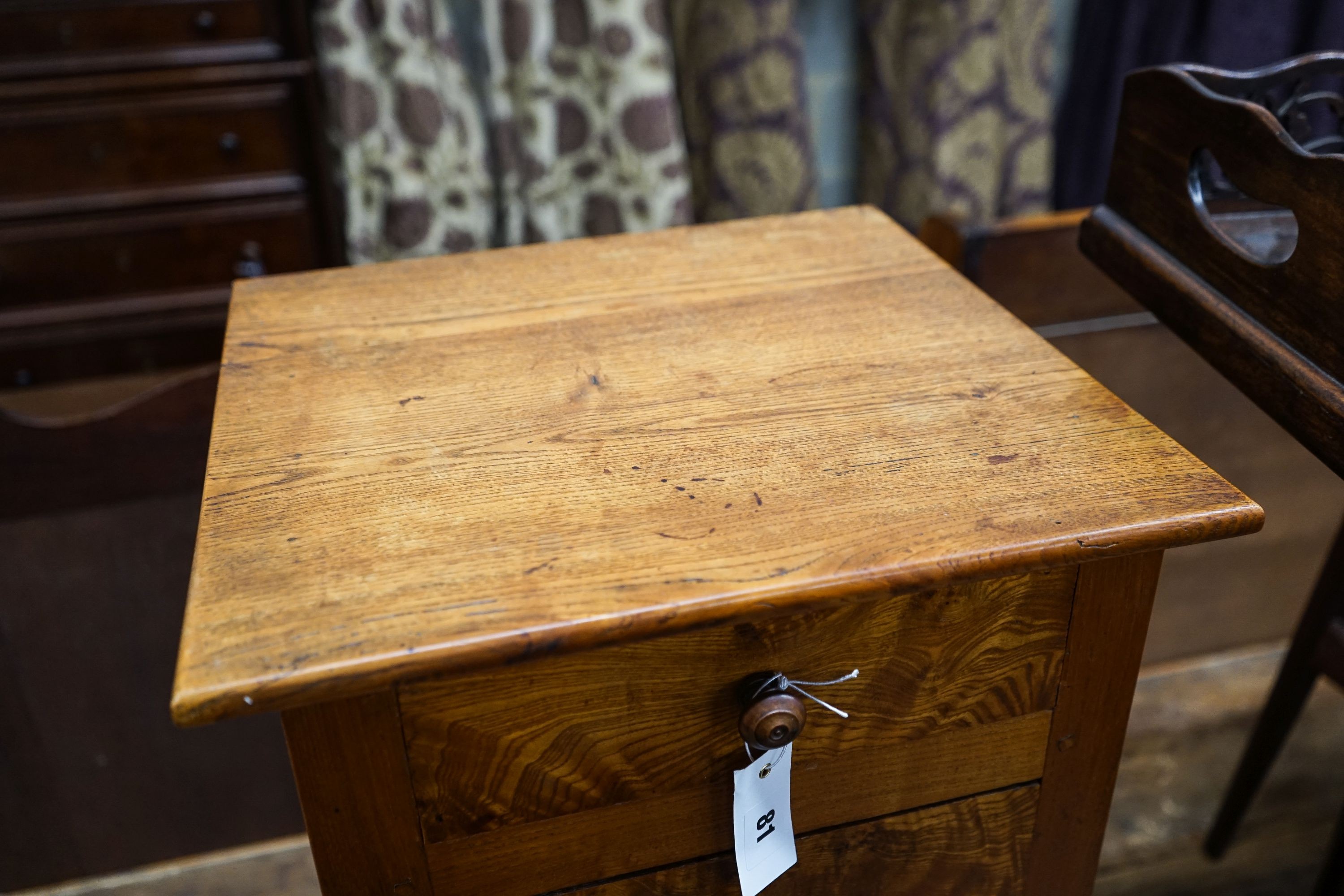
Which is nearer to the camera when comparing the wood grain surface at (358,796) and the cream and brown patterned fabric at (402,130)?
the wood grain surface at (358,796)

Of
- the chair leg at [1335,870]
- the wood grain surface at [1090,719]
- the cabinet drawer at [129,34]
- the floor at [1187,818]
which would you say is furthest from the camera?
the cabinet drawer at [129,34]

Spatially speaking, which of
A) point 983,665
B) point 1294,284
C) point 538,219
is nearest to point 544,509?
point 983,665

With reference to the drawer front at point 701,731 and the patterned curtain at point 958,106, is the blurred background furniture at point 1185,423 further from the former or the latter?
the drawer front at point 701,731

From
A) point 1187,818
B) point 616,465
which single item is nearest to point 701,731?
point 616,465

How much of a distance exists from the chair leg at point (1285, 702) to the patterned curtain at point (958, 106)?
0.76 meters

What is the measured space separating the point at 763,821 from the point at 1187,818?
991 millimetres

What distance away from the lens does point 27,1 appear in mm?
1358

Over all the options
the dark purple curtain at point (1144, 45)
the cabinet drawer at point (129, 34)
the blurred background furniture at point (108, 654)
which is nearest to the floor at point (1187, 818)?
the blurred background furniture at point (108, 654)

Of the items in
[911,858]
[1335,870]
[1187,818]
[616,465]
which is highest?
[616,465]

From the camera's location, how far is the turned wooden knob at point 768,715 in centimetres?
53

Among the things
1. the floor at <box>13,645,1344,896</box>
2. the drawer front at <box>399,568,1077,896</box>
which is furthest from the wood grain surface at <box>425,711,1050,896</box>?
the floor at <box>13,645,1344,896</box>

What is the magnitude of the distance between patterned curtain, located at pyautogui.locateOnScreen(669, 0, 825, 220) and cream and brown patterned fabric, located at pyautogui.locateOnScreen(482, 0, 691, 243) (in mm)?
65

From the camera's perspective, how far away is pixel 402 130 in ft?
4.91

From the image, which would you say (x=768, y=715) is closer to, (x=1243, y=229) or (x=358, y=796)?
(x=358, y=796)
